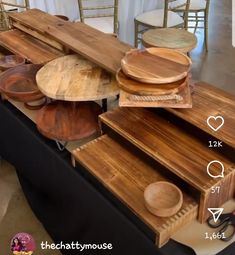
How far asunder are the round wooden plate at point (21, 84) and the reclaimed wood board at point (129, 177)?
372mm

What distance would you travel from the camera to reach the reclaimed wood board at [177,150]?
855 millimetres

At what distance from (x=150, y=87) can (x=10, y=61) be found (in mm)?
857

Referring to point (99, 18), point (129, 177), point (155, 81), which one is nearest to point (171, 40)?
point (99, 18)

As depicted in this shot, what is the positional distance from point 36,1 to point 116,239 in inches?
87.8

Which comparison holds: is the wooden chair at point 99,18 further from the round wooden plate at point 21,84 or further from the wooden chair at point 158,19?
the round wooden plate at point 21,84

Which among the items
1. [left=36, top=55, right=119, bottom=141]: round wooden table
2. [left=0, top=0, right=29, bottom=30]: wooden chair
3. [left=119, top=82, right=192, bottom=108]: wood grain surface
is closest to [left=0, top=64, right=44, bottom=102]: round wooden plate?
[left=36, top=55, right=119, bottom=141]: round wooden table

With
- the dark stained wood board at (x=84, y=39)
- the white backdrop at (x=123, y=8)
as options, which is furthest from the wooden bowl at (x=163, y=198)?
the white backdrop at (x=123, y=8)

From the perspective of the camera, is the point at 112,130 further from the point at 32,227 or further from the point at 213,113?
the point at 32,227

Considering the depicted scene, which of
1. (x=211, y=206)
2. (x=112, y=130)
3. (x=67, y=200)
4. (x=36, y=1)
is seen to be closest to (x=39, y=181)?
(x=67, y=200)

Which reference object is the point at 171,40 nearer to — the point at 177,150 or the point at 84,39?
the point at 84,39

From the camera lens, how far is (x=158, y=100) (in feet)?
3.08

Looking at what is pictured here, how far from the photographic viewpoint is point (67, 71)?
1.30 m

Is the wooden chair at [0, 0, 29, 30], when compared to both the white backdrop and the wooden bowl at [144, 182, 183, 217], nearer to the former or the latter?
the white backdrop

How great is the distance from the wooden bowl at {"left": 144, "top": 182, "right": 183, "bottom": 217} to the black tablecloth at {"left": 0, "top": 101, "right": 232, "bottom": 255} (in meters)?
0.06
